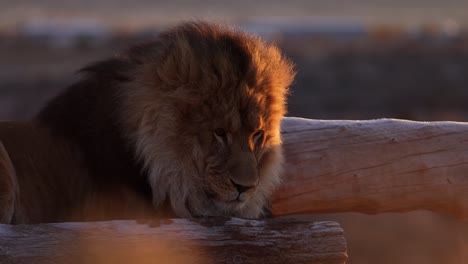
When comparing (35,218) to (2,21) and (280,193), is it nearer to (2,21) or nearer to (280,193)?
(280,193)

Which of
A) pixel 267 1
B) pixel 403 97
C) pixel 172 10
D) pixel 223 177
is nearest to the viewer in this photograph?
pixel 223 177

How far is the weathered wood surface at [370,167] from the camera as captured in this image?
18.2 ft

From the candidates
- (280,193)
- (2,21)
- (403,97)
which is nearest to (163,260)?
(280,193)

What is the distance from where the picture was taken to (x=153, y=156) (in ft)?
16.1

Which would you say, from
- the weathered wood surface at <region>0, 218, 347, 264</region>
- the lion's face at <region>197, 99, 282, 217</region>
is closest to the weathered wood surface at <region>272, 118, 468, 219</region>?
the lion's face at <region>197, 99, 282, 217</region>

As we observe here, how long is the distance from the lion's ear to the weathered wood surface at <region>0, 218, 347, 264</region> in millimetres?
351

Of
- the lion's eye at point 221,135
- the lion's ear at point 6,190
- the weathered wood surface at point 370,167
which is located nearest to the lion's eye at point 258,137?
the lion's eye at point 221,135

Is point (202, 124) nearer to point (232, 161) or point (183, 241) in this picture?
point (232, 161)

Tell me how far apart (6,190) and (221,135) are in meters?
0.95

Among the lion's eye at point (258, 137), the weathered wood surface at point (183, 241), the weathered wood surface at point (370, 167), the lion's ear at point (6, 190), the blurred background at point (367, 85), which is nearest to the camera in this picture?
the weathered wood surface at point (183, 241)

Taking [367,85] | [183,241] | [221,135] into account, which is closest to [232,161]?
[221,135]

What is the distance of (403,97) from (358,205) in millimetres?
16708

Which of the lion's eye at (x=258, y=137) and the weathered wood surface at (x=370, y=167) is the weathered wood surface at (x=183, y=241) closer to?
the lion's eye at (x=258, y=137)

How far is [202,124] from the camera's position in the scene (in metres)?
4.94
